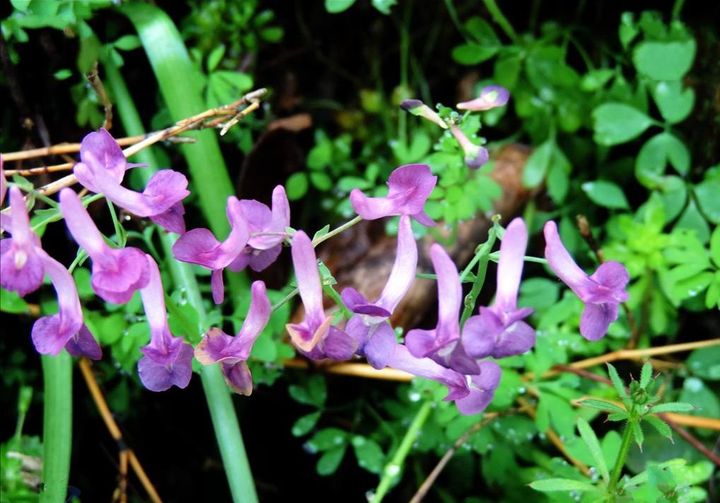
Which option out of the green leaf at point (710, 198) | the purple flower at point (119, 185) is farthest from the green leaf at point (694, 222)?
the purple flower at point (119, 185)

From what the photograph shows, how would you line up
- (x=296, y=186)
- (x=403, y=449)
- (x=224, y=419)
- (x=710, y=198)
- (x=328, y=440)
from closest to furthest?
(x=224, y=419), (x=403, y=449), (x=328, y=440), (x=710, y=198), (x=296, y=186)

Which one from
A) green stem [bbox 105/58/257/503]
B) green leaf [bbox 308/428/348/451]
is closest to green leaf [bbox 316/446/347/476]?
green leaf [bbox 308/428/348/451]

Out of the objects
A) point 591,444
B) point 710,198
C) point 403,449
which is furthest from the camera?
point 710,198

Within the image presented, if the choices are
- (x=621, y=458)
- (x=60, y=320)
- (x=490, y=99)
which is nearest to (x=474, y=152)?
(x=490, y=99)

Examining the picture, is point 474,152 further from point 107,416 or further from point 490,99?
point 107,416

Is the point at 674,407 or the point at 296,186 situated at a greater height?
the point at 296,186

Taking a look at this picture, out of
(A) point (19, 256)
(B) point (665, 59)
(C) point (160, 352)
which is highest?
(A) point (19, 256)

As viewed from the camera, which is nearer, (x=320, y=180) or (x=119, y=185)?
(x=119, y=185)

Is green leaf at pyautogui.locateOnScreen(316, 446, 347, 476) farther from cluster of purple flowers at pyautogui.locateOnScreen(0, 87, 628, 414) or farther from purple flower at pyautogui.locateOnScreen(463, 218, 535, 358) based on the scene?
purple flower at pyautogui.locateOnScreen(463, 218, 535, 358)
